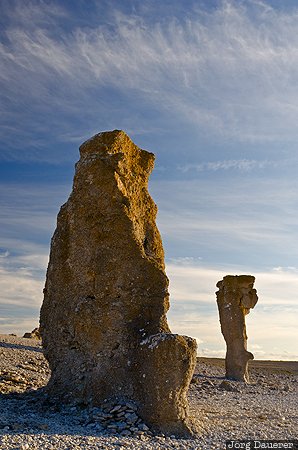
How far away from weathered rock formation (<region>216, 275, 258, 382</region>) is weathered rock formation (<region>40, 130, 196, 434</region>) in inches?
593

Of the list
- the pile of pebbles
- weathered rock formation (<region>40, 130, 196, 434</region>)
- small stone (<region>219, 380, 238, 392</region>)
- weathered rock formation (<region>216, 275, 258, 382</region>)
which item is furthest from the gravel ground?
weathered rock formation (<region>216, 275, 258, 382</region>)

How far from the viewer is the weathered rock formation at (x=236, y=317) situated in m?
28.6

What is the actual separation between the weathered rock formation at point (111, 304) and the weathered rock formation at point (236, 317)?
15055 mm

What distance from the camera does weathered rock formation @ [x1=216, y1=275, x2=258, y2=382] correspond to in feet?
93.9

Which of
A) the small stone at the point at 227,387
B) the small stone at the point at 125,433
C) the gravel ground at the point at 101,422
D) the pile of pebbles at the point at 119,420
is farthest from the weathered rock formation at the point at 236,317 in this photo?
the small stone at the point at 125,433

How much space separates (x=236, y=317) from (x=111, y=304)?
668 inches

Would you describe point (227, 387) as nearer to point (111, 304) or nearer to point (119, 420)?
point (111, 304)

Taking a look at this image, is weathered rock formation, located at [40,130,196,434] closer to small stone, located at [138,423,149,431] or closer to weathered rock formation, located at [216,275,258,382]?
small stone, located at [138,423,149,431]

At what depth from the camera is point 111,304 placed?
43.2 feet

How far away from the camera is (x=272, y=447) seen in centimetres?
1094

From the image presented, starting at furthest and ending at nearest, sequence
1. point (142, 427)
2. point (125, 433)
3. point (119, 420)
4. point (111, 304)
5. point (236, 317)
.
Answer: point (236, 317)
point (111, 304)
point (119, 420)
point (142, 427)
point (125, 433)

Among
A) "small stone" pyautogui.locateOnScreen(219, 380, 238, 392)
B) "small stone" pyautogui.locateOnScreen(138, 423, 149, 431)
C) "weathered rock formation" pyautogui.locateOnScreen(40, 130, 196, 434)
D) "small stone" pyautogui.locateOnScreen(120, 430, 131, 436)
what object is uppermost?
"weathered rock formation" pyautogui.locateOnScreen(40, 130, 196, 434)

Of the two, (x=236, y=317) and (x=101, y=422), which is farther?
(x=236, y=317)

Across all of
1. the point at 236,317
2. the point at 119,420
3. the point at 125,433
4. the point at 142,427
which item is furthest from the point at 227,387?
the point at 125,433
